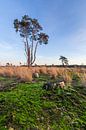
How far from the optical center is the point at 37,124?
16.9 feet

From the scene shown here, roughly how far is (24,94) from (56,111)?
101 cm

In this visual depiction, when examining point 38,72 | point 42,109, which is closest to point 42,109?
point 42,109

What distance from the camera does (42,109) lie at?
5672 millimetres

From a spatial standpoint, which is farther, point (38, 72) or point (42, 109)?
point (38, 72)

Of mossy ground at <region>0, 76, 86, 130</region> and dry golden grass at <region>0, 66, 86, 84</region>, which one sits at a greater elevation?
dry golden grass at <region>0, 66, 86, 84</region>

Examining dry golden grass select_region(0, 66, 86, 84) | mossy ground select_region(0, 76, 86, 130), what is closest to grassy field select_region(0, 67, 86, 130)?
mossy ground select_region(0, 76, 86, 130)

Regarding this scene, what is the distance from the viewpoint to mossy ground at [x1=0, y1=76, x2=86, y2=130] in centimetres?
518

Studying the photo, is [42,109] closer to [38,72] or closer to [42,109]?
[42,109]

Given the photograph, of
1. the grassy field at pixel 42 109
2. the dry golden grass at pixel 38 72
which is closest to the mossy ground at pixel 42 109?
the grassy field at pixel 42 109

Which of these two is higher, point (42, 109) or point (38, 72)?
point (38, 72)

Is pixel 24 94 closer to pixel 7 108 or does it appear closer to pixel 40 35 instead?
pixel 7 108

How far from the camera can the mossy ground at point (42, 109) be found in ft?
17.0

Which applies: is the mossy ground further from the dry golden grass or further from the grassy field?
the dry golden grass


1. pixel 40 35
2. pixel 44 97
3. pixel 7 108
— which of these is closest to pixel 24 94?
pixel 44 97
